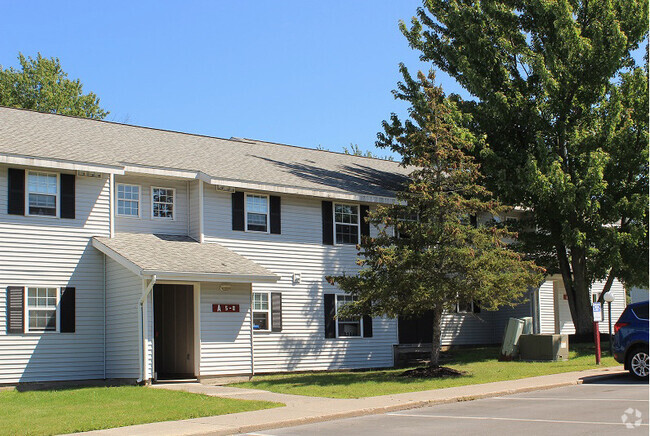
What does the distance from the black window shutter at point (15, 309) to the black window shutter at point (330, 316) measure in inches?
359

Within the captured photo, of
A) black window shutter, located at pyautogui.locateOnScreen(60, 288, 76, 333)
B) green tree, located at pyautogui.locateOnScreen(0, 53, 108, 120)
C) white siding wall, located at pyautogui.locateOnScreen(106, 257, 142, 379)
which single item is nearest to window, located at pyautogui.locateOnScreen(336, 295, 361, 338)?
white siding wall, located at pyautogui.locateOnScreen(106, 257, 142, 379)

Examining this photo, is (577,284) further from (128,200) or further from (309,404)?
(128,200)

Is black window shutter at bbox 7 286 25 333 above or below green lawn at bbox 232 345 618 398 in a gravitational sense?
above

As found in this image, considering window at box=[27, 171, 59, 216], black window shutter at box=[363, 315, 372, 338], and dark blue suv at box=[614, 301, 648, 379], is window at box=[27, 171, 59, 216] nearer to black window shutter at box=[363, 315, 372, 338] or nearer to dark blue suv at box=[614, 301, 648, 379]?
black window shutter at box=[363, 315, 372, 338]

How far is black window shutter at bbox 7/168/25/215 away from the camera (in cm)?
1936

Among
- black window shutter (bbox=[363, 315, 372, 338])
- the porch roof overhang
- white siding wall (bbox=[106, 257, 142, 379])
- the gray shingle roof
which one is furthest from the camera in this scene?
black window shutter (bbox=[363, 315, 372, 338])

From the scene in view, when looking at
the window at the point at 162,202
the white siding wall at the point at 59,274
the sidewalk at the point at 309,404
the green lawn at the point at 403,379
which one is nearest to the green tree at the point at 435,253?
the green lawn at the point at 403,379

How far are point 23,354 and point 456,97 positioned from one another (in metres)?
16.9

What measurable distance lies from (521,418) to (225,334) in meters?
10.3

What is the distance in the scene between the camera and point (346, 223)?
25.2 meters

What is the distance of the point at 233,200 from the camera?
22766mm

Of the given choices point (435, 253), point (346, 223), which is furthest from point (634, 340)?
point (346, 223)

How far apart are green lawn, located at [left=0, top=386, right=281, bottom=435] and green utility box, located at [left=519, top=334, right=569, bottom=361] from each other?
11749mm

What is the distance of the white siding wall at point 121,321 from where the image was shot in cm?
1970
